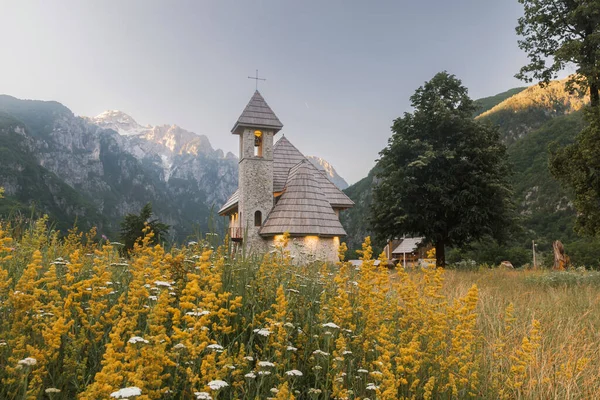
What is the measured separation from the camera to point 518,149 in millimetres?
94312

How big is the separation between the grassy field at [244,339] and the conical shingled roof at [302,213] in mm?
18749

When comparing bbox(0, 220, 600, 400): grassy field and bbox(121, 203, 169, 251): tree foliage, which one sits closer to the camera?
bbox(0, 220, 600, 400): grassy field

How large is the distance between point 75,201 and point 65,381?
163750 millimetres

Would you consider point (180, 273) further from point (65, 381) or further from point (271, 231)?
point (271, 231)

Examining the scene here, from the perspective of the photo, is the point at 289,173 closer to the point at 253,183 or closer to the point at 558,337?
the point at 253,183

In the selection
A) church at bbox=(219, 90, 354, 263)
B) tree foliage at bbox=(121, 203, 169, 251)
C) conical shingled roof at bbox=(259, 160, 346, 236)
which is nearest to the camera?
conical shingled roof at bbox=(259, 160, 346, 236)

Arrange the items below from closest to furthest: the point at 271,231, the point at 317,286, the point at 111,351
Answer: the point at 111,351 → the point at 317,286 → the point at 271,231

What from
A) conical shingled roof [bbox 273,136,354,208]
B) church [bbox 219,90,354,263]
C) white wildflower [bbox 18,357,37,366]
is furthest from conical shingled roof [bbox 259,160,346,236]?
white wildflower [bbox 18,357,37,366]

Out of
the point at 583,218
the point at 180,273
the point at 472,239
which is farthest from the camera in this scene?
the point at 472,239

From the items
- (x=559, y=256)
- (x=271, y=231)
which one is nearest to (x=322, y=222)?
(x=271, y=231)

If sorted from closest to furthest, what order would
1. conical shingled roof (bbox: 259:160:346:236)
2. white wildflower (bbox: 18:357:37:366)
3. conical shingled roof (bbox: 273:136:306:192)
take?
white wildflower (bbox: 18:357:37:366) < conical shingled roof (bbox: 259:160:346:236) < conical shingled roof (bbox: 273:136:306:192)

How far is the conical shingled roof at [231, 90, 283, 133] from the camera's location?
28547 mm

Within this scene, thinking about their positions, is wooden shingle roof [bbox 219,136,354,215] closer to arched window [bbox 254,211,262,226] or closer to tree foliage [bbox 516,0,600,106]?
arched window [bbox 254,211,262,226]

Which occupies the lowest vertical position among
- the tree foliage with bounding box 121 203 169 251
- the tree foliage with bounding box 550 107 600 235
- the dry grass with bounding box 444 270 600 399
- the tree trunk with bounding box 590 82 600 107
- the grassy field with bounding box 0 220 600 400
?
the dry grass with bounding box 444 270 600 399
